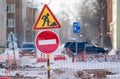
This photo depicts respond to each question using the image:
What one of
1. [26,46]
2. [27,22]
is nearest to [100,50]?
[26,46]

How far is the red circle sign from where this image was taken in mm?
11203

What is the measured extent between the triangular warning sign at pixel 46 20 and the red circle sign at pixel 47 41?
7.5 inches

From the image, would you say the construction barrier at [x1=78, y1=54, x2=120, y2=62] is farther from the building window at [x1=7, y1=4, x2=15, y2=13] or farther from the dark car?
the building window at [x1=7, y1=4, x2=15, y2=13]

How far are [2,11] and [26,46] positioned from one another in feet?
62.0

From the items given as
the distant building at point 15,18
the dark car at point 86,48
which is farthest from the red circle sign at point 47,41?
the distant building at point 15,18

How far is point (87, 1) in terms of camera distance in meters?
81.1

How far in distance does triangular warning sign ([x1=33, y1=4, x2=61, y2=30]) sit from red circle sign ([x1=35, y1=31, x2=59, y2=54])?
0.62 ft

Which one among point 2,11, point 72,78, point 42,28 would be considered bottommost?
point 72,78

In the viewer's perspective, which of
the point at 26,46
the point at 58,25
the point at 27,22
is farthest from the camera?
the point at 27,22

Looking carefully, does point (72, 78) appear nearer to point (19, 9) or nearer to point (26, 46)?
point (26, 46)

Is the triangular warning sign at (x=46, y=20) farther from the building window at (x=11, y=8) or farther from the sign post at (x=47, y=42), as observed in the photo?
the building window at (x=11, y=8)

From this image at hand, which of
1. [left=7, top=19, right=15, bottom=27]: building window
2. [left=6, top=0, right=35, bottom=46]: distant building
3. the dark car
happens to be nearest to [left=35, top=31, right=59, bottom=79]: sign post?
the dark car

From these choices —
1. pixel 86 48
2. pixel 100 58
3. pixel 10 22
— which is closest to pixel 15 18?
pixel 10 22

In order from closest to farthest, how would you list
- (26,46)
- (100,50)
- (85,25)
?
(100,50) < (26,46) < (85,25)
